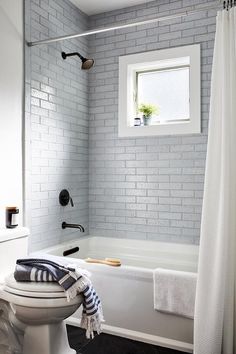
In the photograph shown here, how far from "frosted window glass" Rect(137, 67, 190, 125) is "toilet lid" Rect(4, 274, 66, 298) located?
2.05 m

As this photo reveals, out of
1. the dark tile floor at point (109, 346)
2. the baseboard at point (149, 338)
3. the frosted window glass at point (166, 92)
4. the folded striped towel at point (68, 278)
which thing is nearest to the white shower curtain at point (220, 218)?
the baseboard at point (149, 338)

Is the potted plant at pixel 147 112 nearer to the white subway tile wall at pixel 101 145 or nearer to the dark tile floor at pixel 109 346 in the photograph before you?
the white subway tile wall at pixel 101 145

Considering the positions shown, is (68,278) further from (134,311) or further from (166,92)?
(166,92)

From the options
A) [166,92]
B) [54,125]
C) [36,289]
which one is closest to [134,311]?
[36,289]

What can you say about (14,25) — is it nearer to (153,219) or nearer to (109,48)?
(109,48)

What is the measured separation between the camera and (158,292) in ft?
7.38

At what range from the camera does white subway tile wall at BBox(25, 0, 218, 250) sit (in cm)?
295

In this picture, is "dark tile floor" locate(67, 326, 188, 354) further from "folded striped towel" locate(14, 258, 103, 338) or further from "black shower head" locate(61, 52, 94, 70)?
"black shower head" locate(61, 52, 94, 70)

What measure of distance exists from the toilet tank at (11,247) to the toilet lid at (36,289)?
0.92ft

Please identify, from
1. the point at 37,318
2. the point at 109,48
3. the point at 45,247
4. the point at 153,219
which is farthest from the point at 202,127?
the point at 37,318

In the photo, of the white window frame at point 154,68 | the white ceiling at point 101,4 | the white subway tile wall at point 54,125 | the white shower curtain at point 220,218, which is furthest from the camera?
the white ceiling at point 101,4

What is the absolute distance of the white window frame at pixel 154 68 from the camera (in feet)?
10.3

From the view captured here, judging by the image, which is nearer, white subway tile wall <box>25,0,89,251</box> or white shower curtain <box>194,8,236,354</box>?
white shower curtain <box>194,8,236,354</box>

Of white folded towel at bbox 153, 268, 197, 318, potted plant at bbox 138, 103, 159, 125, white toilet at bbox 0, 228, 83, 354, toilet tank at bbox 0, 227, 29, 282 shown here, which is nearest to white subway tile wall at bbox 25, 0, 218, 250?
potted plant at bbox 138, 103, 159, 125
